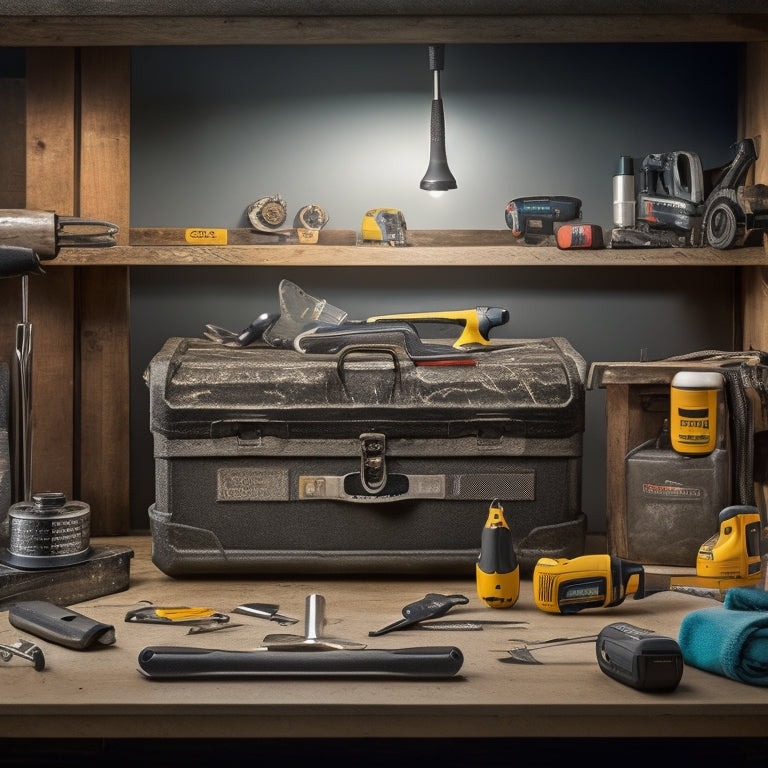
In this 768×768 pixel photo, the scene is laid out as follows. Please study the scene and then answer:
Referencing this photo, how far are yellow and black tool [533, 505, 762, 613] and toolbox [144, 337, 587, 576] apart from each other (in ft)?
0.61

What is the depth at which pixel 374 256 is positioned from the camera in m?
2.00

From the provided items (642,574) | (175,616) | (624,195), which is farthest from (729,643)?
(624,195)

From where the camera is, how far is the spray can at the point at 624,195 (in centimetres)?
199

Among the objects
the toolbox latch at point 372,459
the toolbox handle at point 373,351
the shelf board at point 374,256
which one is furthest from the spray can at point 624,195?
the toolbox latch at point 372,459

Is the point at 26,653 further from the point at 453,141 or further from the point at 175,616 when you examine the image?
Answer: the point at 453,141

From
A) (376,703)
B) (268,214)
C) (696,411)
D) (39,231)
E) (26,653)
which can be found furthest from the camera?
(268,214)

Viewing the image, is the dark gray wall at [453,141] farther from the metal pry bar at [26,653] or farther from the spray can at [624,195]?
the metal pry bar at [26,653]

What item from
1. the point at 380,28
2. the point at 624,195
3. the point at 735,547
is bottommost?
the point at 735,547

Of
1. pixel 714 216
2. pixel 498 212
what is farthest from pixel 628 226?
pixel 498 212

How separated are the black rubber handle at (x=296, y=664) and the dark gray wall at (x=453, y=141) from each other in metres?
1.07

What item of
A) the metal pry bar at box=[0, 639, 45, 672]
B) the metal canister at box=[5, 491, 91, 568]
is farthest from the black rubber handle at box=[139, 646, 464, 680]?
the metal canister at box=[5, 491, 91, 568]

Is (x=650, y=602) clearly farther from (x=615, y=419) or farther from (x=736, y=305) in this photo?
(x=736, y=305)

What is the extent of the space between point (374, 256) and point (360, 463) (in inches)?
19.2

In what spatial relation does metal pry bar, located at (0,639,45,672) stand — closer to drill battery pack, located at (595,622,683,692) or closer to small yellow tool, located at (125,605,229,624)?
small yellow tool, located at (125,605,229,624)
